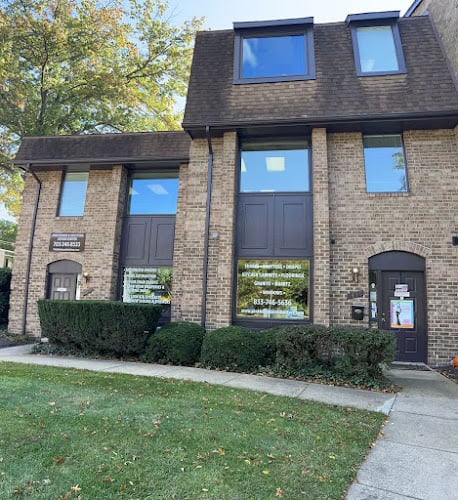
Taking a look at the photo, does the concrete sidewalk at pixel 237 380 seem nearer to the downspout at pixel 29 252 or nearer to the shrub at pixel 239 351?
the shrub at pixel 239 351

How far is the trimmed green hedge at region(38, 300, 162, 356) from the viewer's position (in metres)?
8.23

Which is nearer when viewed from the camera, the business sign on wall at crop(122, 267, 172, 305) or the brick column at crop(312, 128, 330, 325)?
the brick column at crop(312, 128, 330, 325)

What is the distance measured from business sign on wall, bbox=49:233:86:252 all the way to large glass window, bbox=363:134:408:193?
8.15m

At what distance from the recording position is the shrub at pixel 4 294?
11.9m

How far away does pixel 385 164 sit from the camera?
367 inches

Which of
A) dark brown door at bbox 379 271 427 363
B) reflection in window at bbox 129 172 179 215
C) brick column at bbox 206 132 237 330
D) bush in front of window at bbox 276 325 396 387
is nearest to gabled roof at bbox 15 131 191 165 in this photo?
reflection in window at bbox 129 172 179 215

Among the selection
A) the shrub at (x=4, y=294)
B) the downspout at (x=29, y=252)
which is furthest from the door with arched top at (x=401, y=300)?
the shrub at (x=4, y=294)

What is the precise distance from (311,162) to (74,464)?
8.34 m

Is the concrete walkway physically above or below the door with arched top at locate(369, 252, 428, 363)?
below

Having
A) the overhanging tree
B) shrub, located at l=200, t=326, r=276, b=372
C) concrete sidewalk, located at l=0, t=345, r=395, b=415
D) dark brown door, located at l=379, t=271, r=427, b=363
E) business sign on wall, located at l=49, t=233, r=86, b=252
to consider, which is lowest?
concrete sidewalk, located at l=0, t=345, r=395, b=415

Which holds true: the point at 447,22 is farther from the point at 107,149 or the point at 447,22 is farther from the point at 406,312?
the point at 107,149

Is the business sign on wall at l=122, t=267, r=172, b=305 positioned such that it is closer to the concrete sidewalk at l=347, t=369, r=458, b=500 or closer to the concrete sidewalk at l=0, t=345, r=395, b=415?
the concrete sidewalk at l=0, t=345, r=395, b=415

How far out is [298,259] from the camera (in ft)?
29.8

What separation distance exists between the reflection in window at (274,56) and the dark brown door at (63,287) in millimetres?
7686
